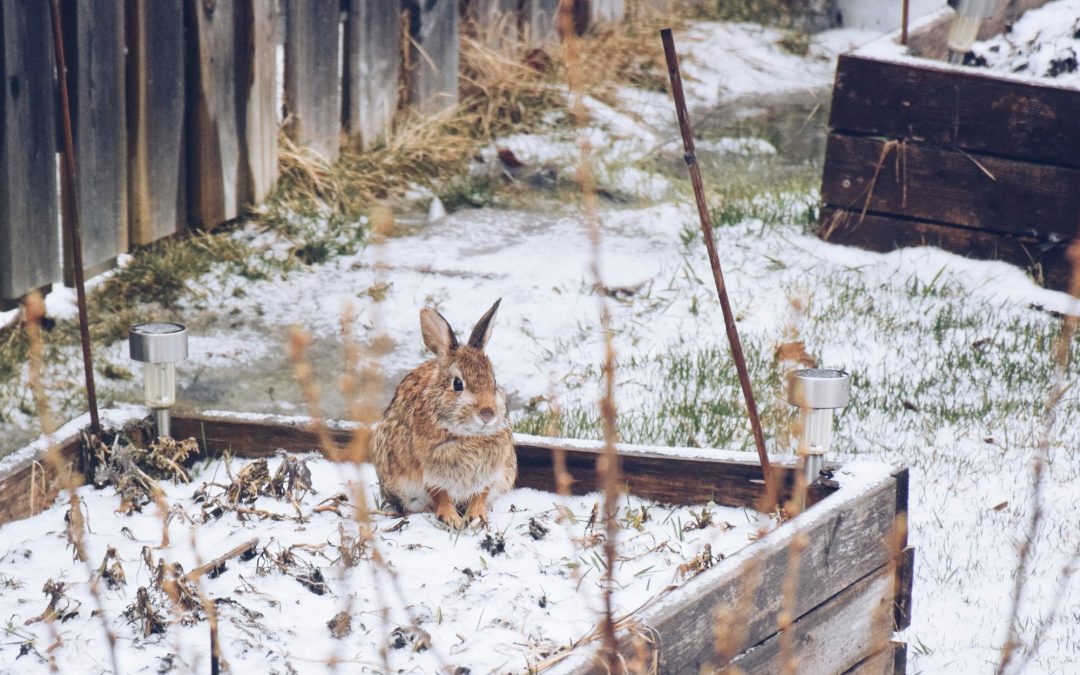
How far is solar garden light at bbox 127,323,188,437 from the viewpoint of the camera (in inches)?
142

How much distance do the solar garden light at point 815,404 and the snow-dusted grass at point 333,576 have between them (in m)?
0.23

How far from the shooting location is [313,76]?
6.44 meters

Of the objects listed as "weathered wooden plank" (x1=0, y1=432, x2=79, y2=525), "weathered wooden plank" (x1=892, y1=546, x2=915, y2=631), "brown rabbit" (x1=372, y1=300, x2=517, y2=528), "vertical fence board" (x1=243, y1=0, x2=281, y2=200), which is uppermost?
"vertical fence board" (x1=243, y1=0, x2=281, y2=200)

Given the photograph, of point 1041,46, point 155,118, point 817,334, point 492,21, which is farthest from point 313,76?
point 1041,46

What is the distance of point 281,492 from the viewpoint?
3.63 metres

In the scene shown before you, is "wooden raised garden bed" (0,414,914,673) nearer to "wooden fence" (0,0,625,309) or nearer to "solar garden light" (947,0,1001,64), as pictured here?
"wooden fence" (0,0,625,309)

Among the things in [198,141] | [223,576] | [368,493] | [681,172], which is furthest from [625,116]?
[223,576]

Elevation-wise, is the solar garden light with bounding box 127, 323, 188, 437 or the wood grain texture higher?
the wood grain texture

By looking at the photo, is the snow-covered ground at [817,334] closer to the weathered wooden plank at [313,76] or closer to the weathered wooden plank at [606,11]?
the weathered wooden plank at [313,76]

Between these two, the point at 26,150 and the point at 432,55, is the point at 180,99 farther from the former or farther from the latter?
the point at 432,55

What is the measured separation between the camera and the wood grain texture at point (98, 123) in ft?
16.7

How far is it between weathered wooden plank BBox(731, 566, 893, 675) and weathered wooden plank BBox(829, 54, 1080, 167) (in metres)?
2.72

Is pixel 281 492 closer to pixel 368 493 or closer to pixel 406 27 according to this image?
pixel 368 493

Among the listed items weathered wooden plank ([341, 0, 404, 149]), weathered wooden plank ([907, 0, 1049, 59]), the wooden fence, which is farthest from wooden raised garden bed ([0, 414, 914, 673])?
weathered wooden plank ([907, 0, 1049, 59])
